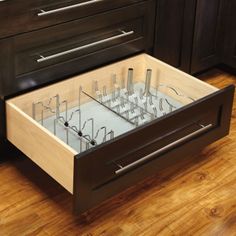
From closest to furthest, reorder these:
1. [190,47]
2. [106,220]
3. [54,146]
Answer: [54,146] → [106,220] → [190,47]

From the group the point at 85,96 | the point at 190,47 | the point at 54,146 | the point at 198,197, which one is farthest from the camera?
the point at 190,47

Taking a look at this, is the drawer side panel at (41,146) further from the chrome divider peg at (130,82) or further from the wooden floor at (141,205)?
the chrome divider peg at (130,82)

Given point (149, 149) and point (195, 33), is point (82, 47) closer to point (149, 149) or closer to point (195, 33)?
point (149, 149)

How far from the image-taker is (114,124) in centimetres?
219

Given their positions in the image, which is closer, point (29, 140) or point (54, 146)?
point (54, 146)

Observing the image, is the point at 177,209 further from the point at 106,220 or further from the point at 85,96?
the point at 85,96

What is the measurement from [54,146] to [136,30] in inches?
29.5

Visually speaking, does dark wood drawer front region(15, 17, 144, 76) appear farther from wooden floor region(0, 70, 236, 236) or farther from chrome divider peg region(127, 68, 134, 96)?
wooden floor region(0, 70, 236, 236)

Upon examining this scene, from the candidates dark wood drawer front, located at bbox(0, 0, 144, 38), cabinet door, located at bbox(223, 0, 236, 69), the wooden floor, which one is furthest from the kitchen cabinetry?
cabinet door, located at bbox(223, 0, 236, 69)

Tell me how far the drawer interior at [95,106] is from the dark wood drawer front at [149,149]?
71 millimetres

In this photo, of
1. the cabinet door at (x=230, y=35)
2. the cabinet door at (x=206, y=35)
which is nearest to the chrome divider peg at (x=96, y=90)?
the cabinet door at (x=206, y=35)

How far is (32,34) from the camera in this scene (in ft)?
6.65

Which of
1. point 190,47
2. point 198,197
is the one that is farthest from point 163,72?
point 198,197

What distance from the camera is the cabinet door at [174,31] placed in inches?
97.3
